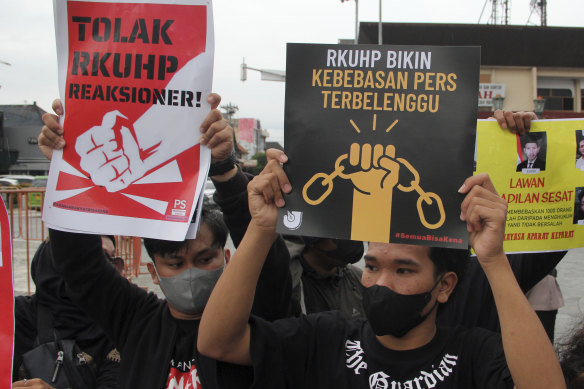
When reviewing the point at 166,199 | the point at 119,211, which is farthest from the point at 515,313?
the point at 119,211

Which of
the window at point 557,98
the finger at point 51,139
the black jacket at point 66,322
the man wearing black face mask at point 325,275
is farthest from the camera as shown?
the window at point 557,98

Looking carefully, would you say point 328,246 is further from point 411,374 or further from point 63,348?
point 63,348

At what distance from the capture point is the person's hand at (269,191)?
5.28ft

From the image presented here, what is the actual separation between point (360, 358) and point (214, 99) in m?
1.03

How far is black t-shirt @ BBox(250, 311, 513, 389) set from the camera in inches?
64.2

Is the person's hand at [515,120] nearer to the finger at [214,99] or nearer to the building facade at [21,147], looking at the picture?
the finger at [214,99]

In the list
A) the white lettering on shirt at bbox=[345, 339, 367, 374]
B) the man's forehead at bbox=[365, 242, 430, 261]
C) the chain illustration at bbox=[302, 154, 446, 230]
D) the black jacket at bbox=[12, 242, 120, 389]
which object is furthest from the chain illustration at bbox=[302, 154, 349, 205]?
the black jacket at bbox=[12, 242, 120, 389]

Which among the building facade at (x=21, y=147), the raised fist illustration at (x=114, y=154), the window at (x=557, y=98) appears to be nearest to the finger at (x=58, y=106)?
the raised fist illustration at (x=114, y=154)

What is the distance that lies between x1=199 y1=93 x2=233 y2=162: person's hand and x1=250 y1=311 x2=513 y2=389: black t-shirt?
0.63 meters

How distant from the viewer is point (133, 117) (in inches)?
74.4

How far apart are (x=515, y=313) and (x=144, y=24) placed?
1546mm

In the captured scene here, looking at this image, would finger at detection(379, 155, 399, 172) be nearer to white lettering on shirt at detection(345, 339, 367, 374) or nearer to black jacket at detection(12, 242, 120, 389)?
white lettering on shirt at detection(345, 339, 367, 374)

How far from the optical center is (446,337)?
5.70 feet

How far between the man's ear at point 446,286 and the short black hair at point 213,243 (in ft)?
3.01
